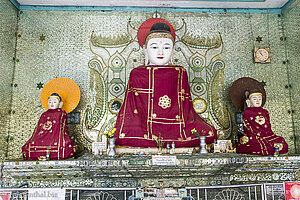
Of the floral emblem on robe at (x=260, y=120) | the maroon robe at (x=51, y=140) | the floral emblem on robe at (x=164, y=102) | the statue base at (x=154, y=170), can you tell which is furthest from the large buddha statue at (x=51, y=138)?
the floral emblem on robe at (x=260, y=120)

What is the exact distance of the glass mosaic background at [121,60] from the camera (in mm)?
4988

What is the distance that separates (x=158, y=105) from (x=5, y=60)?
2.72m

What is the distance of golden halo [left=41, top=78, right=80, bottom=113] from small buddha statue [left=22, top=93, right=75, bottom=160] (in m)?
0.25

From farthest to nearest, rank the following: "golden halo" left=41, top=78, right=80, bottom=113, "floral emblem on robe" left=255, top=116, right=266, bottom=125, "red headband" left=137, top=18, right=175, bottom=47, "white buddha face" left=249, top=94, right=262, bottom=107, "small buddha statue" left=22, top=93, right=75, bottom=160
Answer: "red headband" left=137, top=18, right=175, bottom=47 → "golden halo" left=41, top=78, right=80, bottom=113 → "white buddha face" left=249, top=94, right=262, bottom=107 → "floral emblem on robe" left=255, top=116, right=266, bottom=125 → "small buddha statue" left=22, top=93, right=75, bottom=160

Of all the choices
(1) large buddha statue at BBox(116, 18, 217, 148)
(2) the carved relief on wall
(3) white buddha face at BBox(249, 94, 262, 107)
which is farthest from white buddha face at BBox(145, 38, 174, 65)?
(3) white buddha face at BBox(249, 94, 262, 107)

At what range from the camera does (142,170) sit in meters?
3.53

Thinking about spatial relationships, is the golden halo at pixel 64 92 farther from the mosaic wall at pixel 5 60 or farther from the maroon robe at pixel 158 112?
the maroon robe at pixel 158 112

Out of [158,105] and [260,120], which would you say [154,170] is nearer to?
[158,105]

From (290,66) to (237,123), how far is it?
4.88ft

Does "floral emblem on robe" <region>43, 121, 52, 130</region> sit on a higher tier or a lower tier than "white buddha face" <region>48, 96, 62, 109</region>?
lower

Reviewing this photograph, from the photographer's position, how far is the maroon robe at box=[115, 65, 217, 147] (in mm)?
4074

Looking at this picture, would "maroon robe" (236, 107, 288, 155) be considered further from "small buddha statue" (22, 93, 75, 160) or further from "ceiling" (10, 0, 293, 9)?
"small buddha statue" (22, 93, 75, 160)

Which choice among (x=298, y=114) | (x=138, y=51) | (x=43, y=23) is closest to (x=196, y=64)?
(x=138, y=51)

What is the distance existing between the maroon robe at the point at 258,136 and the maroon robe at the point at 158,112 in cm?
54
